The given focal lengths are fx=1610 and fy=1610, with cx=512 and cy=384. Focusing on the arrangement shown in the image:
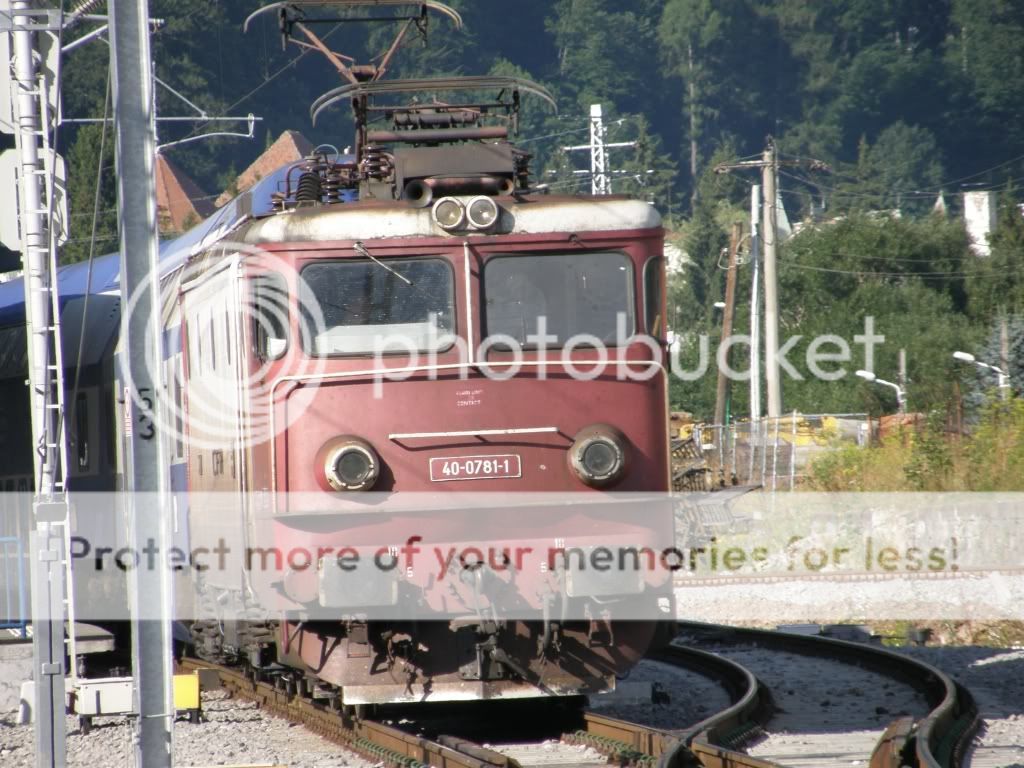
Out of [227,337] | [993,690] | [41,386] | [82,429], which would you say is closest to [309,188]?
[227,337]

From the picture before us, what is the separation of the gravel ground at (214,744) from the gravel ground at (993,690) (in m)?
3.71

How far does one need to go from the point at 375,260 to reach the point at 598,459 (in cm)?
183

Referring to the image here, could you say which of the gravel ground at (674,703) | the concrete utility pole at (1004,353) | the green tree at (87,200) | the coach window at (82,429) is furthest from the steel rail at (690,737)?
the green tree at (87,200)

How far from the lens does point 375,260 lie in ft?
32.4

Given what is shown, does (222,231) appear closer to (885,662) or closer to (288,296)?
(288,296)

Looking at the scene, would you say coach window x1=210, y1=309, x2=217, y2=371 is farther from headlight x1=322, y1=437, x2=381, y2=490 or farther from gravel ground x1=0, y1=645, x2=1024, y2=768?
gravel ground x1=0, y1=645, x2=1024, y2=768

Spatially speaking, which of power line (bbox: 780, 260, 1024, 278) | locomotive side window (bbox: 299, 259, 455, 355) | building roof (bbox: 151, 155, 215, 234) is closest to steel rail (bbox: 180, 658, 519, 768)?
locomotive side window (bbox: 299, 259, 455, 355)

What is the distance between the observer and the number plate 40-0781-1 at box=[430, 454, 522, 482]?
9.65 m

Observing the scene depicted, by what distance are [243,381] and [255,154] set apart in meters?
99.6

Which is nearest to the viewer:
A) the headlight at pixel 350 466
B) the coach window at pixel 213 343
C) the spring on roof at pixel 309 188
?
the headlight at pixel 350 466

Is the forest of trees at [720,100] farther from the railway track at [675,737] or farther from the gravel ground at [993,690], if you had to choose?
the railway track at [675,737]

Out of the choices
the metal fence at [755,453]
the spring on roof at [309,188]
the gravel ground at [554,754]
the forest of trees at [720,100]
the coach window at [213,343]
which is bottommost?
the gravel ground at [554,754]

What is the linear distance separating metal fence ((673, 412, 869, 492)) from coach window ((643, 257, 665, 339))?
19.9 metres

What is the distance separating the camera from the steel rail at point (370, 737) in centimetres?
865
